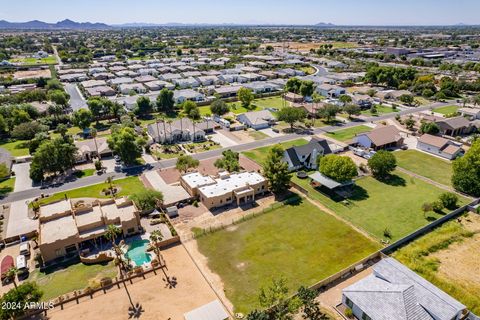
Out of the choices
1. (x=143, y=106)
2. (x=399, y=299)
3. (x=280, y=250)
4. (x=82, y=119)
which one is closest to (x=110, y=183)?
(x=82, y=119)

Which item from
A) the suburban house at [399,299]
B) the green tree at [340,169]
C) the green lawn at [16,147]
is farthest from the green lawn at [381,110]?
the green lawn at [16,147]

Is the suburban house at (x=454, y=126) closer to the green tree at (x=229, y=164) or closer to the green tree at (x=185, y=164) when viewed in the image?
the green tree at (x=229, y=164)

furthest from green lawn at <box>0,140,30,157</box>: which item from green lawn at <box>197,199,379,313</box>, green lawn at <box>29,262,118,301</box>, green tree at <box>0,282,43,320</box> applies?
green lawn at <box>197,199,379,313</box>

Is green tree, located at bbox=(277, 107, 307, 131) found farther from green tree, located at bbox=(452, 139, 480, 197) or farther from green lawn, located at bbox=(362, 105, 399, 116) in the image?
green tree, located at bbox=(452, 139, 480, 197)

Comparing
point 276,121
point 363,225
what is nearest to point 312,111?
point 276,121

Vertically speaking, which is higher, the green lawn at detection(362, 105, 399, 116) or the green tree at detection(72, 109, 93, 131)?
the green tree at detection(72, 109, 93, 131)

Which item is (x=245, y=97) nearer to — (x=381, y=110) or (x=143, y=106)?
(x=143, y=106)

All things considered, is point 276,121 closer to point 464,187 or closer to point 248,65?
point 464,187
